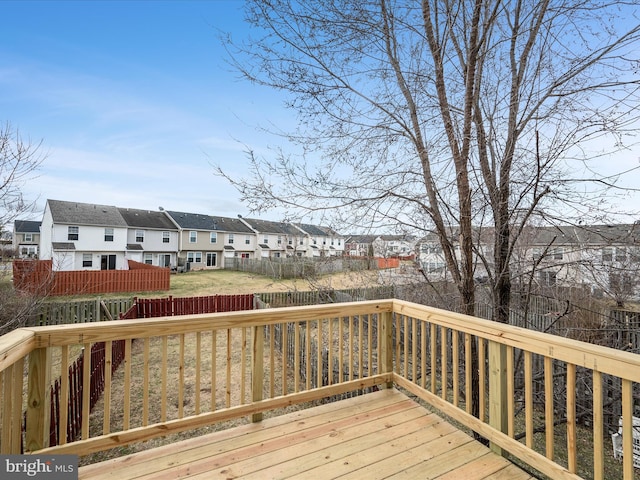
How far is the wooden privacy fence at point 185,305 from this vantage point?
30.9ft

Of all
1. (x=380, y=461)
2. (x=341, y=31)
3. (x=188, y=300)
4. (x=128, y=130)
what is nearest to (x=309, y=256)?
(x=341, y=31)

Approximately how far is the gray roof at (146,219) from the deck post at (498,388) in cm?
2696

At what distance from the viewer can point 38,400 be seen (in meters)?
1.73

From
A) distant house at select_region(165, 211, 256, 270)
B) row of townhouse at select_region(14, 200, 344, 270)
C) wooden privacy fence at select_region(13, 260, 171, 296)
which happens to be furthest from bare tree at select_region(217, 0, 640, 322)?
distant house at select_region(165, 211, 256, 270)

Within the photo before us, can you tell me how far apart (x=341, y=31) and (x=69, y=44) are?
640 cm

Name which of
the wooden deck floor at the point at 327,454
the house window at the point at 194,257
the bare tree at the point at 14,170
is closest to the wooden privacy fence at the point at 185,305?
the bare tree at the point at 14,170

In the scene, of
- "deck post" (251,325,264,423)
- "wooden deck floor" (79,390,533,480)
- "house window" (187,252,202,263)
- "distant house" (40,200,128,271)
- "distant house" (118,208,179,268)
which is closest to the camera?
"wooden deck floor" (79,390,533,480)

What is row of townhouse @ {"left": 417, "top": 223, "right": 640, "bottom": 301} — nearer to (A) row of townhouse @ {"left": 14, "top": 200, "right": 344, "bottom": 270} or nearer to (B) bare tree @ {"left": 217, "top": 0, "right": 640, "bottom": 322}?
(B) bare tree @ {"left": 217, "top": 0, "right": 640, "bottom": 322}

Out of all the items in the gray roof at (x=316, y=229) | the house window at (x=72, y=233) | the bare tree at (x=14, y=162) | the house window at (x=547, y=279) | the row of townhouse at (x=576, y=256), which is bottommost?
the house window at (x=547, y=279)

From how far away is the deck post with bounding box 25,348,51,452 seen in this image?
5.65 ft

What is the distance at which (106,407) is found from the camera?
192 centimetres

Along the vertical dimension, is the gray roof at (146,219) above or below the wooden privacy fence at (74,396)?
above

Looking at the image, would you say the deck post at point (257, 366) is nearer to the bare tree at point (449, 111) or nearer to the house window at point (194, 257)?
the bare tree at point (449, 111)

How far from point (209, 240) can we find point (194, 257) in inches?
80.1
